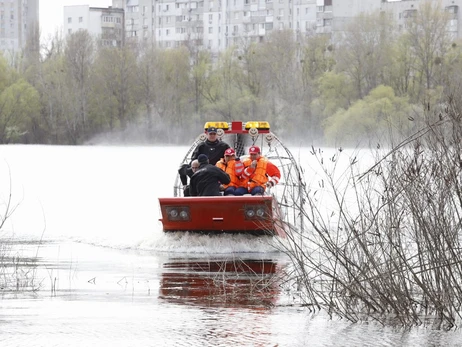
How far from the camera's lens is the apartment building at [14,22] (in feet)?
599

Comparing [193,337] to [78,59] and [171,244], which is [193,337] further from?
[78,59]

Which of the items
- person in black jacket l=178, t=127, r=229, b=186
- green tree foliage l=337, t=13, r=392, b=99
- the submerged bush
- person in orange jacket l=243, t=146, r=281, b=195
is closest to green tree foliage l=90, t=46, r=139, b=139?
green tree foliage l=337, t=13, r=392, b=99

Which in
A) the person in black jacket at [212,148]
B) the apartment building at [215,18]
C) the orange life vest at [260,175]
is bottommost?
the orange life vest at [260,175]

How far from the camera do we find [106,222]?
28.5 m

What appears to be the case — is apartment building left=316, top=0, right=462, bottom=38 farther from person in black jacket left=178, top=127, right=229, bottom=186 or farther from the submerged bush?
the submerged bush

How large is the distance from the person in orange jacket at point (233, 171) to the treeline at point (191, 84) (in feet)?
197

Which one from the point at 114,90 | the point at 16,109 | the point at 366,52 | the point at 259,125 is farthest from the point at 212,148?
the point at 114,90

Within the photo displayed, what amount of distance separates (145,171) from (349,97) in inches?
892

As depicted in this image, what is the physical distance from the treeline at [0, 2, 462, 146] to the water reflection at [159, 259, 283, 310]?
206ft

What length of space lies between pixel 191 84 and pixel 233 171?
72929 mm

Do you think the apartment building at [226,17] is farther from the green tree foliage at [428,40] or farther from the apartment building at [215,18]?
the green tree foliage at [428,40]

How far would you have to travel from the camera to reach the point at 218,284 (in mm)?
14367

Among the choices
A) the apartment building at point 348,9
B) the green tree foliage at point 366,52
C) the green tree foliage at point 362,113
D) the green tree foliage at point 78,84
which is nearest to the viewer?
the green tree foliage at point 362,113

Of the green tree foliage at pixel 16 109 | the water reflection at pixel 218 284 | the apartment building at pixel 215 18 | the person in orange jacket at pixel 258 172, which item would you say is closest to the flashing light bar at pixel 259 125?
the person in orange jacket at pixel 258 172
